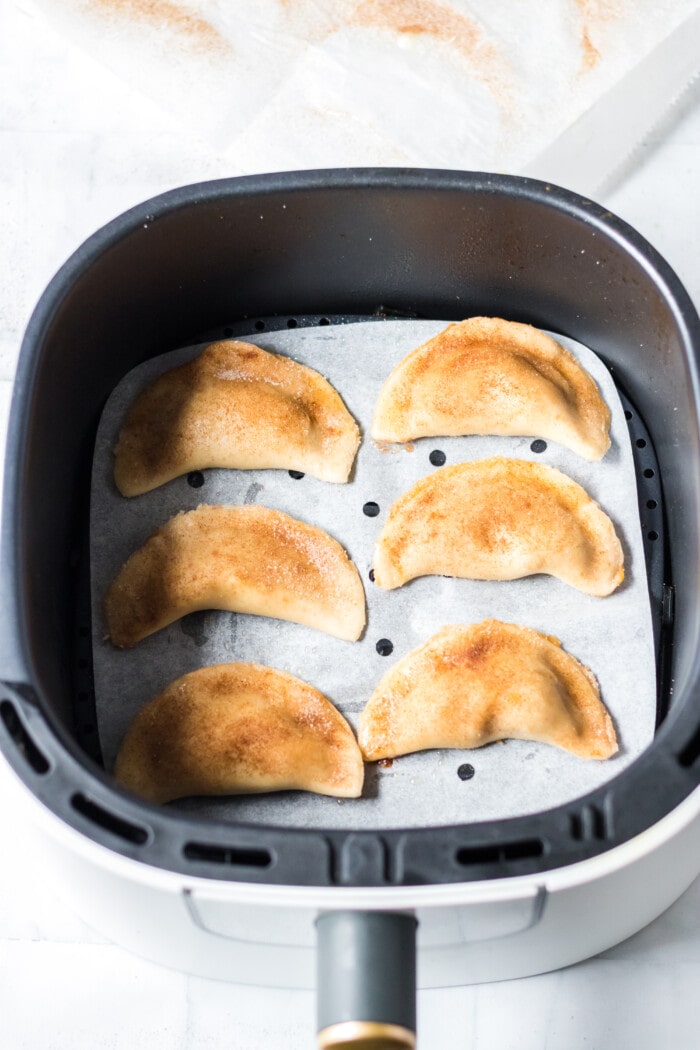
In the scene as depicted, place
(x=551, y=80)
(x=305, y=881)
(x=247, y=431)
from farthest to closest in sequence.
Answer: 1. (x=551, y=80)
2. (x=247, y=431)
3. (x=305, y=881)

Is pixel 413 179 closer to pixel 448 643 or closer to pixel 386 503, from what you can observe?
pixel 386 503

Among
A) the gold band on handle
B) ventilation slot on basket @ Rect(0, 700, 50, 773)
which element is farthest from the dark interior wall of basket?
the gold band on handle

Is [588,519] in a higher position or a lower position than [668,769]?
higher

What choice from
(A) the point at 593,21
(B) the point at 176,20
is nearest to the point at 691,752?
(A) the point at 593,21

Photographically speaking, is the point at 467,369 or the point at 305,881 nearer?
the point at 305,881

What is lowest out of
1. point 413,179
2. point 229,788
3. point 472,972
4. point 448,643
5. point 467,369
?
point 472,972

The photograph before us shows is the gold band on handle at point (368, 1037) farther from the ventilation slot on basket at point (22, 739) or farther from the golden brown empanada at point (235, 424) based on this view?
the golden brown empanada at point (235, 424)

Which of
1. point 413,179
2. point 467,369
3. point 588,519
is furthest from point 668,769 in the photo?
point 413,179
